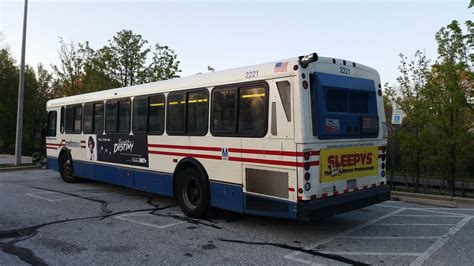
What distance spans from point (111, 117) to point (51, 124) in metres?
4.36

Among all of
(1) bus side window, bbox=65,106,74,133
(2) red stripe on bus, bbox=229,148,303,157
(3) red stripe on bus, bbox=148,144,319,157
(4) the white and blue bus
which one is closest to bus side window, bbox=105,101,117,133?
(4) the white and blue bus

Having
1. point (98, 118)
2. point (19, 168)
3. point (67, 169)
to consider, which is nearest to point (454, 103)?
point (98, 118)

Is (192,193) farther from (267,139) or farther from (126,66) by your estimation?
(126,66)

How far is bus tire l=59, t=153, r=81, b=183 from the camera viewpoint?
12516mm

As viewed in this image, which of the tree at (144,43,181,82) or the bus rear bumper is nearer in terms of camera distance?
the bus rear bumper

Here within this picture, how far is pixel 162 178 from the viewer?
865cm

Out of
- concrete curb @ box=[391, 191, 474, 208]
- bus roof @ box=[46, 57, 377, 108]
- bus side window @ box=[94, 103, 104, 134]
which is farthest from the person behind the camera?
bus side window @ box=[94, 103, 104, 134]

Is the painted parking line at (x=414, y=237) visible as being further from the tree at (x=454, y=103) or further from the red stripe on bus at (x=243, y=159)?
the tree at (x=454, y=103)

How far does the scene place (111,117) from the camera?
1037cm

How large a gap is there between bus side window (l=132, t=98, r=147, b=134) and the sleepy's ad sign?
4568 mm

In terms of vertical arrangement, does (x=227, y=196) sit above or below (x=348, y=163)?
below

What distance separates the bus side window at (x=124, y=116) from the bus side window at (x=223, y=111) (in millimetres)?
3173

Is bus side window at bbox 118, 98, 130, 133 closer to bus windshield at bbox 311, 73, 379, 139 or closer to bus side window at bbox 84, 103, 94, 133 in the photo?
bus side window at bbox 84, 103, 94, 133

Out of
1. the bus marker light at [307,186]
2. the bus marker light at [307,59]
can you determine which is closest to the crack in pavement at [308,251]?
the bus marker light at [307,186]
